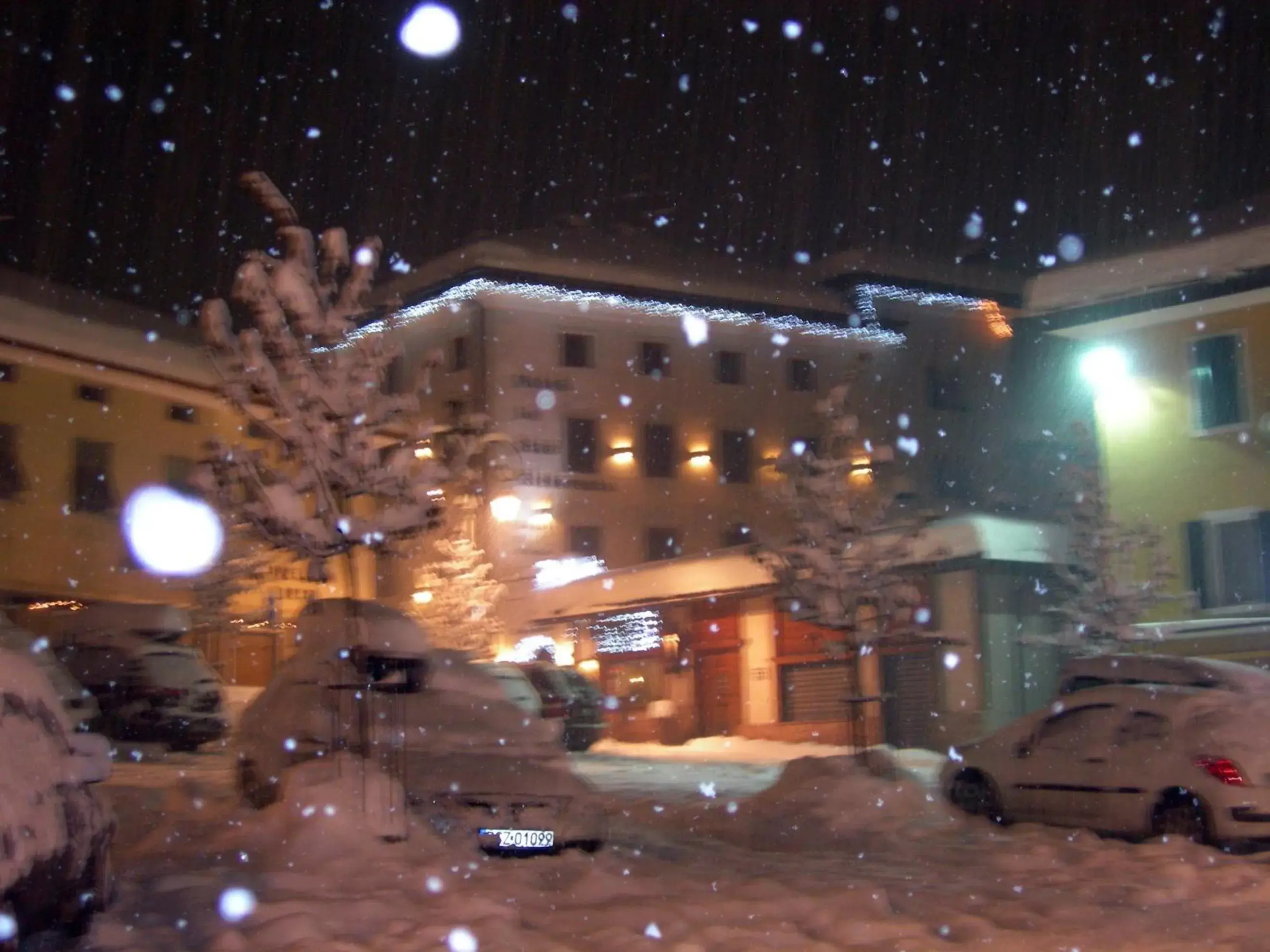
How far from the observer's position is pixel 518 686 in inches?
974

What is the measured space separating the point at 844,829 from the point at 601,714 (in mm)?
14266

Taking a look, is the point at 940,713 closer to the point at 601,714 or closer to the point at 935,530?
→ the point at 935,530

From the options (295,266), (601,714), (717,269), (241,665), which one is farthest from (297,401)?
(717,269)

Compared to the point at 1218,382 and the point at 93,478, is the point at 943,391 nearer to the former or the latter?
the point at 1218,382

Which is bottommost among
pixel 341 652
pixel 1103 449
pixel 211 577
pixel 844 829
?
pixel 844 829

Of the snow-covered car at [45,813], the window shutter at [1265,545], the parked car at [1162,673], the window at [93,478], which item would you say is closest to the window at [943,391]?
the window shutter at [1265,545]

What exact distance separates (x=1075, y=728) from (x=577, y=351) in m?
32.5

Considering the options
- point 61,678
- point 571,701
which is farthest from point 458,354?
point 61,678

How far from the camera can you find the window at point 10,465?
34.5 m

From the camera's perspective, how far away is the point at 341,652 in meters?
12.1

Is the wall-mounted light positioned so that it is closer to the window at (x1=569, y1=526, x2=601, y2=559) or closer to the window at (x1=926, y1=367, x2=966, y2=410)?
the window at (x1=569, y1=526, x2=601, y2=559)

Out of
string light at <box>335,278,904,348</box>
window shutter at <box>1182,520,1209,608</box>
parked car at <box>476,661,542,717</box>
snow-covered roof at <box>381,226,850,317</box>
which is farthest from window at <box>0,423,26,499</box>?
window shutter at <box>1182,520,1209,608</box>

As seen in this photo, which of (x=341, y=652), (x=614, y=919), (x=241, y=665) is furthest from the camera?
(x=241, y=665)

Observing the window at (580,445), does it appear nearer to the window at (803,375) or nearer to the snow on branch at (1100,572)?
the window at (803,375)
